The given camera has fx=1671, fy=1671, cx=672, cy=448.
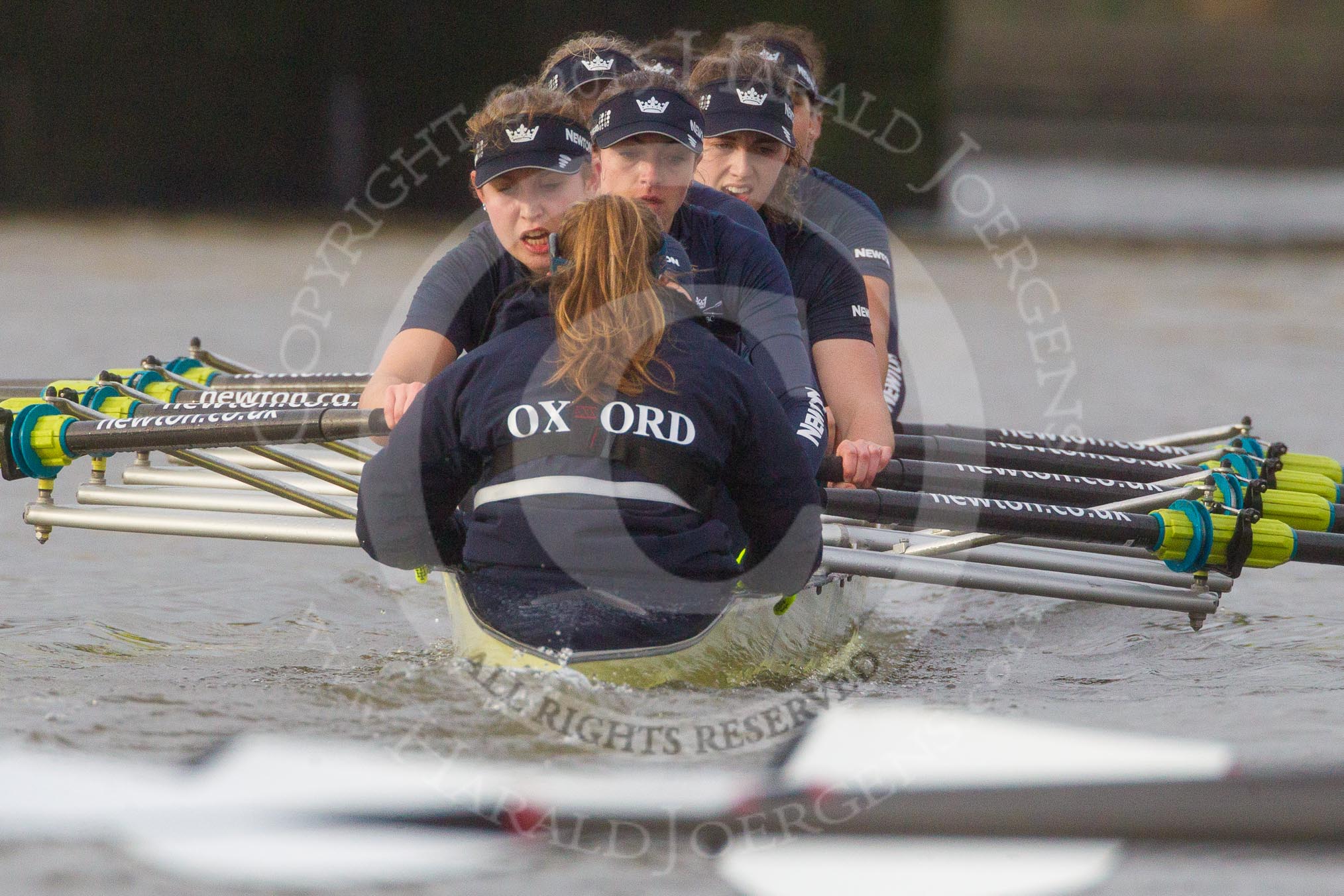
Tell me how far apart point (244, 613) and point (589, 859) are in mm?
2848

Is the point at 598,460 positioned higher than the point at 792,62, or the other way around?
the point at 792,62

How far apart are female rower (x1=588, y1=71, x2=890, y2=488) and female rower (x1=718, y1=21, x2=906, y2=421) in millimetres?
1130

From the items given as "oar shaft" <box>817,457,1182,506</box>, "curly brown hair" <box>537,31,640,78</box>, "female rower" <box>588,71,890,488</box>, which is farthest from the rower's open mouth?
"curly brown hair" <box>537,31,640,78</box>

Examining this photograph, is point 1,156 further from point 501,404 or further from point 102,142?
point 501,404

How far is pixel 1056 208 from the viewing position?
83.6ft

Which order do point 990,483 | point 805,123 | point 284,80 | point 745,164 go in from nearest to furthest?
1. point 990,483
2. point 745,164
3. point 805,123
4. point 284,80

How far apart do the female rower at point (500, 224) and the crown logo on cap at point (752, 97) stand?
84cm

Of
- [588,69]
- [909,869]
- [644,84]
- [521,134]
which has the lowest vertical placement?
[909,869]

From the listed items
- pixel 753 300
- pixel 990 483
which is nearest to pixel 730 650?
pixel 753 300

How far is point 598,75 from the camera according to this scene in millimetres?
5371

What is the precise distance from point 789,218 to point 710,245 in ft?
2.92

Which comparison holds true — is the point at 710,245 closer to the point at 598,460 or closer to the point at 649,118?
the point at 649,118

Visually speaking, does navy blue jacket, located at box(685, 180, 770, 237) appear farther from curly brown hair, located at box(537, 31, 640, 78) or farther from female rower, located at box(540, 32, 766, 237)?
curly brown hair, located at box(537, 31, 640, 78)

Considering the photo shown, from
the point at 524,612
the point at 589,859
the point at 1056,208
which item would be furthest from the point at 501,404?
the point at 1056,208
